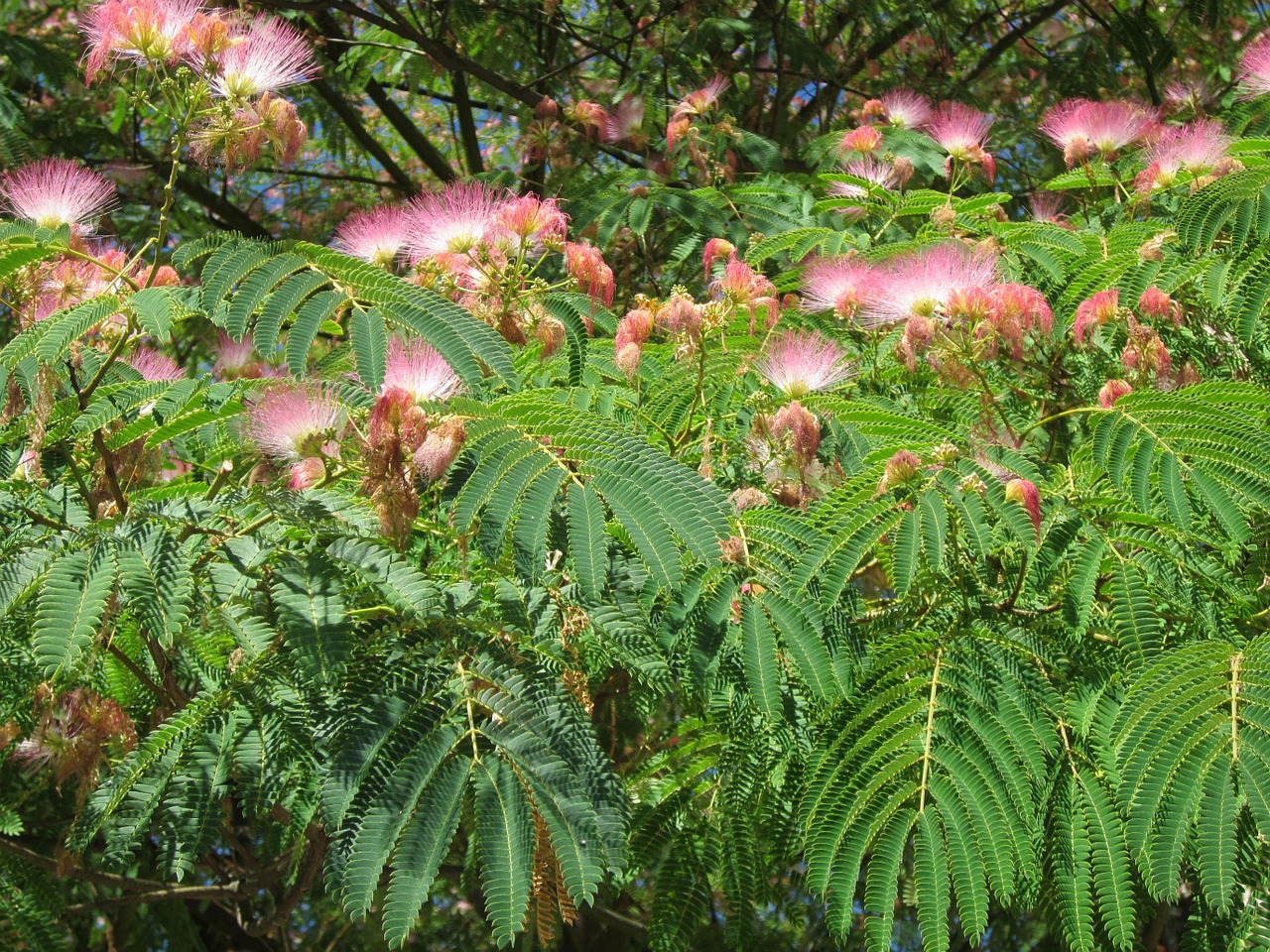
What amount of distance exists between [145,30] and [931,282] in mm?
1788

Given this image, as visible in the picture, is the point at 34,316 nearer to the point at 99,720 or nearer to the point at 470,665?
the point at 99,720

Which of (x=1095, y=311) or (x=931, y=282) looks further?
(x=1095, y=311)

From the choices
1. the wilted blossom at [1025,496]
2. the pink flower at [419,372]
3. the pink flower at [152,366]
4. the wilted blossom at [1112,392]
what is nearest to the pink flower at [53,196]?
the pink flower at [152,366]

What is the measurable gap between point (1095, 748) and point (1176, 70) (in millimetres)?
5357

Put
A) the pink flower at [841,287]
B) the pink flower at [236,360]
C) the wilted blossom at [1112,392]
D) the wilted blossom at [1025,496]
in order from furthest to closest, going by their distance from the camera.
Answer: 1. the pink flower at [236,360]
2. the pink flower at [841,287]
3. the wilted blossom at [1112,392]
4. the wilted blossom at [1025,496]

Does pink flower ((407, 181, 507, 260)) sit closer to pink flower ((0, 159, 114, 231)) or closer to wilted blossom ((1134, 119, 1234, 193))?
pink flower ((0, 159, 114, 231))

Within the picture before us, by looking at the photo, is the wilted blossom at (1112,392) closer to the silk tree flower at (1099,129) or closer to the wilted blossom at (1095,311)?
the wilted blossom at (1095,311)

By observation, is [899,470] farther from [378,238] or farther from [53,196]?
[53,196]

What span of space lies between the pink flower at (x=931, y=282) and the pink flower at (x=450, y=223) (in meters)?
0.98

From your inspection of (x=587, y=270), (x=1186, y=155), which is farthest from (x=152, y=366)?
(x=1186, y=155)

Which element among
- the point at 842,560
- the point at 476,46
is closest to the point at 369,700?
the point at 842,560

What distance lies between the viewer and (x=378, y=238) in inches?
124

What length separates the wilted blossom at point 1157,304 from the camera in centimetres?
332

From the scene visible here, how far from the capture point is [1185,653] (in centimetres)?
253
